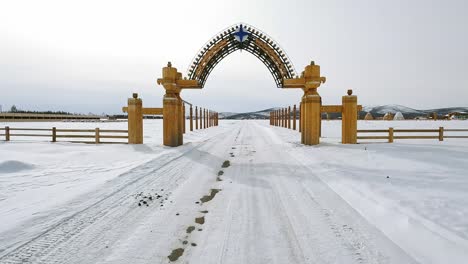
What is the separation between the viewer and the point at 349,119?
40.7ft

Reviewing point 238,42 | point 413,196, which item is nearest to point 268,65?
point 238,42

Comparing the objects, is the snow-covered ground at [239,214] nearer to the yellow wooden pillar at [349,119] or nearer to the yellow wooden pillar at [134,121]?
the yellow wooden pillar at [349,119]

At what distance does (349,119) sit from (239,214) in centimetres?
1054

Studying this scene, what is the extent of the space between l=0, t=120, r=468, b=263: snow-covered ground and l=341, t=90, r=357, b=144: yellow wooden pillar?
5.55 m

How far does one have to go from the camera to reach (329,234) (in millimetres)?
3127

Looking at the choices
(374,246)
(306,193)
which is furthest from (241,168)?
(374,246)

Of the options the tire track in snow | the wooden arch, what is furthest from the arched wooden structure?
the tire track in snow

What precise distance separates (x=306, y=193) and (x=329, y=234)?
1.69 metres

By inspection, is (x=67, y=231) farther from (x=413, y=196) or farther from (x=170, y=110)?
(x=170, y=110)

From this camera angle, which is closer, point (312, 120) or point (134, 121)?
point (312, 120)

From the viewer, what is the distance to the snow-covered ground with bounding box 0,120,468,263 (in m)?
2.73

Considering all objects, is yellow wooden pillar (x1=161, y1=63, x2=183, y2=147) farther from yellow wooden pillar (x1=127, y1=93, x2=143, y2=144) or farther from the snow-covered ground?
the snow-covered ground

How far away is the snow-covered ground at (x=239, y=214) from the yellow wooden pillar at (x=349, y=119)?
5552 millimetres

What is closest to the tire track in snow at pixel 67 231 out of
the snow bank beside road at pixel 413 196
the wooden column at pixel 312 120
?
the snow bank beside road at pixel 413 196
